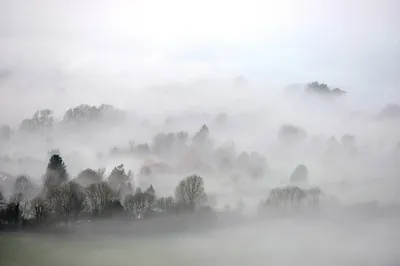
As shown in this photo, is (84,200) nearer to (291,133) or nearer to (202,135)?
(202,135)

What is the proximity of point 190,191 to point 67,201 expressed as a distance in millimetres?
764

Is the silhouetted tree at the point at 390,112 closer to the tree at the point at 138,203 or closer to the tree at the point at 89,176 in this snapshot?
the tree at the point at 138,203

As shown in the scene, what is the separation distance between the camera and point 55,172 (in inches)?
128

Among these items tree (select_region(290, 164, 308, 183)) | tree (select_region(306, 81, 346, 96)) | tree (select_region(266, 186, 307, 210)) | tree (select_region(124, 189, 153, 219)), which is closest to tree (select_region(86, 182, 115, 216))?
tree (select_region(124, 189, 153, 219))

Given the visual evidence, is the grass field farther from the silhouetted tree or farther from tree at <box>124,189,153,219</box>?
the silhouetted tree

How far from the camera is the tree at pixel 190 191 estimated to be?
321 cm

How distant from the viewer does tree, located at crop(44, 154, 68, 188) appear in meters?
3.23

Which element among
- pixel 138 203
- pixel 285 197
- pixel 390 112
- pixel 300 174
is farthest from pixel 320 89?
pixel 138 203

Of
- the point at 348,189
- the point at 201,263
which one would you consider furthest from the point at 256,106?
the point at 201,263

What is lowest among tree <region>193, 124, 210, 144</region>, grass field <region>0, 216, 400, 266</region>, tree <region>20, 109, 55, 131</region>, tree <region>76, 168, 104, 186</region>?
grass field <region>0, 216, 400, 266</region>

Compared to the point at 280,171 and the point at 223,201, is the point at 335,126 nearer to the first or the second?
the point at 280,171

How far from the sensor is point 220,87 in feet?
11.1

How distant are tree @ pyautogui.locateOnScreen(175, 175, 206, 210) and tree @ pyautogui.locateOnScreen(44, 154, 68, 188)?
72cm

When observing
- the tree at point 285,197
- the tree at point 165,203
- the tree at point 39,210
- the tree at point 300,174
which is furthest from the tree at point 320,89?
the tree at point 39,210
